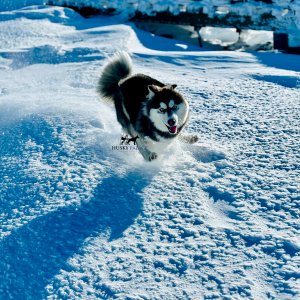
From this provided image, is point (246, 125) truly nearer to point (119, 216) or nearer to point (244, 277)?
point (119, 216)

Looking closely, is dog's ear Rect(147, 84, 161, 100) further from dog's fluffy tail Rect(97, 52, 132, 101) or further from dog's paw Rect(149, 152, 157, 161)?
dog's fluffy tail Rect(97, 52, 132, 101)

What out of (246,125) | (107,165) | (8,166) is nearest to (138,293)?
(107,165)

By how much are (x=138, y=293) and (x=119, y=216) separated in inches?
27.5

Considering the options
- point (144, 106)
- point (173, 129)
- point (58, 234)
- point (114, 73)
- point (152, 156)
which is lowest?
point (58, 234)

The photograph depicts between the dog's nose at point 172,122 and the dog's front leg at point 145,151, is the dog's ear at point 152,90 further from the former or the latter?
the dog's front leg at point 145,151

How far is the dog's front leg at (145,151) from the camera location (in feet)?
12.2

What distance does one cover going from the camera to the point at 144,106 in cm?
359

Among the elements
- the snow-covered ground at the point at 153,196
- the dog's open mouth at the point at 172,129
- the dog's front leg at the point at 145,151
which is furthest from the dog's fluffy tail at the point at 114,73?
the dog's open mouth at the point at 172,129

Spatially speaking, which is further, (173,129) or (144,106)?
(144,106)

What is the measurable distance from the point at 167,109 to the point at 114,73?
105 centimetres

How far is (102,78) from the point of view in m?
4.22

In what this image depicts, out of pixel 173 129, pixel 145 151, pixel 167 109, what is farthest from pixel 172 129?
pixel 145 151

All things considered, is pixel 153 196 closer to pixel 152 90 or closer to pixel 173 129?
pixel 173 129

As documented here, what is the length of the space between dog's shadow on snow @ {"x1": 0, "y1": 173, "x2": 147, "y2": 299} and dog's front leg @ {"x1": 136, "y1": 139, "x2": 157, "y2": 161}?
0.36 meters
